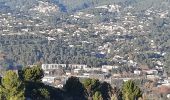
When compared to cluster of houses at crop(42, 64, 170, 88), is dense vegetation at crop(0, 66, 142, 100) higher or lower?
higher

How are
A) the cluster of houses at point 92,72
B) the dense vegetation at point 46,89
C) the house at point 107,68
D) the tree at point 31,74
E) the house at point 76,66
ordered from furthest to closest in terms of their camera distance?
1. the house at point 76,66
2. the house at point 107,68
3. the cluster of houses at point 92,72
4. the tree at point 31,74
5. the dense vegetation at point 46,89

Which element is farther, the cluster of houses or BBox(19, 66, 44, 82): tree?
the cluster of houses

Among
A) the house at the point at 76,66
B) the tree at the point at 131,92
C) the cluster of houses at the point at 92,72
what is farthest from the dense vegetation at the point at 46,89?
the house at the point at 76,66

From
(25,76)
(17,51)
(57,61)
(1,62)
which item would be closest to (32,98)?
(25,76)

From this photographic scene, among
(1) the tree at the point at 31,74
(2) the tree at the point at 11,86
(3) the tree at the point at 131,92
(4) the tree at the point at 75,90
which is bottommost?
(4) the tree at the point at 75,90

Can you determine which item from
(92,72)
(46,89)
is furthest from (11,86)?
(92,72)

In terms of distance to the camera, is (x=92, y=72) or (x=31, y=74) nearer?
(x=31, y=74)

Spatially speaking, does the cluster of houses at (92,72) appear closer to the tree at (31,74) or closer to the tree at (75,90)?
the tree at (75,90)

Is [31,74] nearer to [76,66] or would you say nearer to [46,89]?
[46,89]

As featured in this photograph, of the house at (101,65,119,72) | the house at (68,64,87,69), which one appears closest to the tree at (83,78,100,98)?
the house at (101,65,119,72)

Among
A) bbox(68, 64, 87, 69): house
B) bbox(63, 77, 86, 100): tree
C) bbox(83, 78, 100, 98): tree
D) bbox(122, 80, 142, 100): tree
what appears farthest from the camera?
bbox(68, 64, 87, 69): house

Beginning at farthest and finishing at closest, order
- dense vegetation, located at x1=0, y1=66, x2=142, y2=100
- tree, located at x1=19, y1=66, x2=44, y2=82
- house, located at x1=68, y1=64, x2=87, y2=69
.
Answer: house, located at x1=68, y1=64, x2=87, y2=69
tree, located at x1=19, y1=66, x2=44, y2=82
dense vegetation, located at x1=0, y1=66, x2=142, y2=100

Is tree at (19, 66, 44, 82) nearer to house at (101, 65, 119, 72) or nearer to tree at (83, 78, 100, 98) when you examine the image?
tree at (83, 78, 100, 98)
